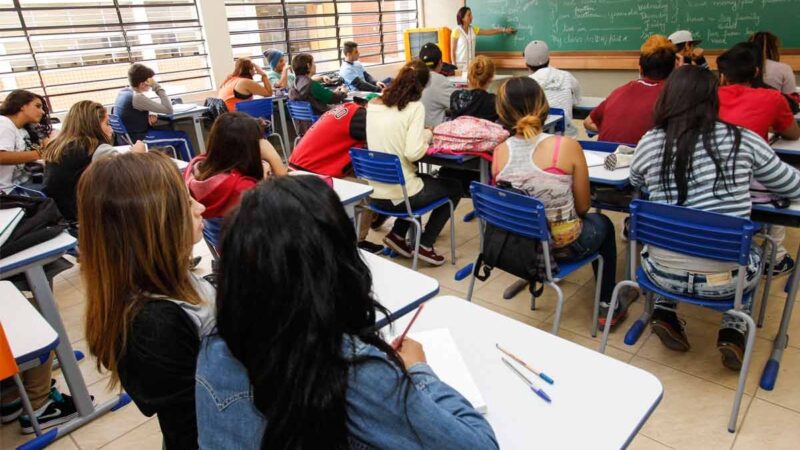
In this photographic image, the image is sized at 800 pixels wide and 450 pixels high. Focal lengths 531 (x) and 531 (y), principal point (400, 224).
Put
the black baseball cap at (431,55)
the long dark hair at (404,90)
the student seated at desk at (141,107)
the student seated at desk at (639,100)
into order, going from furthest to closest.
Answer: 1. the student seated at desk at (141,107)
2. the black baseball cap at (431,55)
3. the long dark hair at (404,90)
4. the student seated at desk at (639,100)

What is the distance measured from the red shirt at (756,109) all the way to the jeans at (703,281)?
792 millimetres

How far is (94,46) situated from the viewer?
5.62 m

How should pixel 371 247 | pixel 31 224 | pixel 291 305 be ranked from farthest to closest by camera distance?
pixel 371 247, pixel 31 224, pixel 291 305

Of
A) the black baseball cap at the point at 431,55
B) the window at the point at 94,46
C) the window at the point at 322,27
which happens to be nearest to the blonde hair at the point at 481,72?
the black baseball cap at the point at 431,55

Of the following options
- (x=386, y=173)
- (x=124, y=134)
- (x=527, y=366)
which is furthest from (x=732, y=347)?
(x=124, y=134)

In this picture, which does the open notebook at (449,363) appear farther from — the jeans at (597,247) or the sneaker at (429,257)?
the sneaker at (429,257)

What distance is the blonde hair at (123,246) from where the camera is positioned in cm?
104

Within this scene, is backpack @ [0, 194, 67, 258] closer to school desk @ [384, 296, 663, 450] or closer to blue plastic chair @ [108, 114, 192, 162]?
school desk @ [384, 296, 663, 450]

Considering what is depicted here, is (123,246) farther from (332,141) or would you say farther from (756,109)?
(756,109)

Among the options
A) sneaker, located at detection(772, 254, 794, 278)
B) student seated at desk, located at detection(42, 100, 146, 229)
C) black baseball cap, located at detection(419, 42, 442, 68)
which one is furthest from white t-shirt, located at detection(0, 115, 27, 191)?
sneaker, located at detection(772, 254, 794, 278)

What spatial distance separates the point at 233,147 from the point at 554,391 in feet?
5.39

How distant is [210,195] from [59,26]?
14.8 feet

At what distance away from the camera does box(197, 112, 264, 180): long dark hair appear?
2.20 meters

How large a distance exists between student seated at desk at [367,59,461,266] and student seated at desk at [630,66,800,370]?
1.42 m
